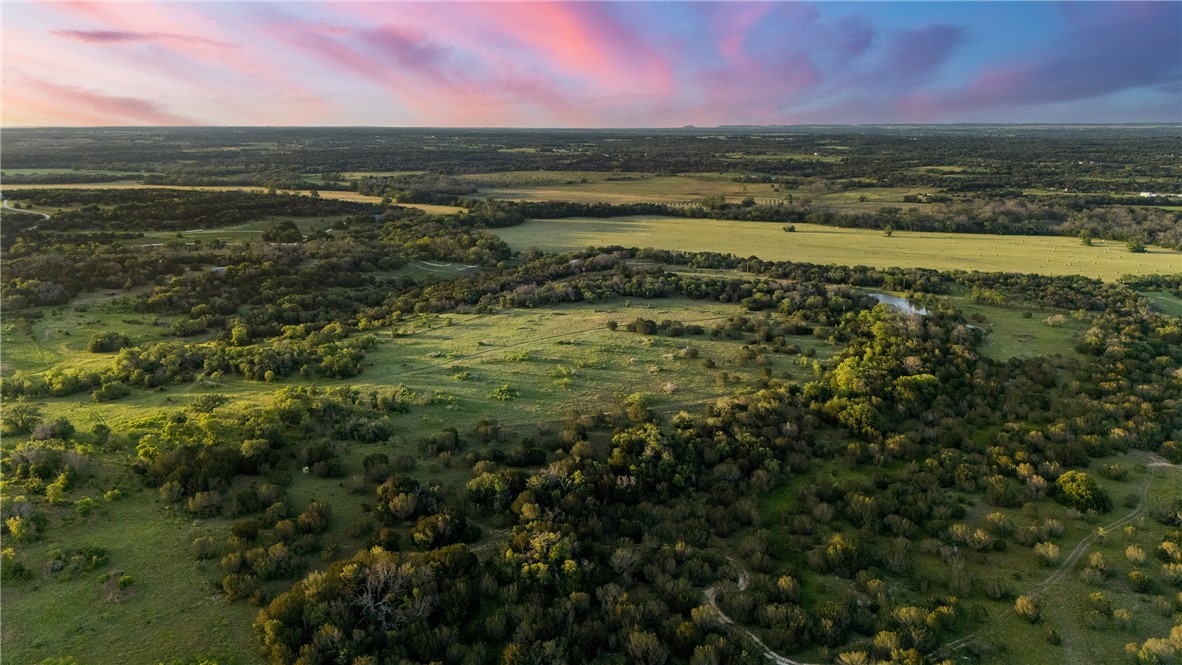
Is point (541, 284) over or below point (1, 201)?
below

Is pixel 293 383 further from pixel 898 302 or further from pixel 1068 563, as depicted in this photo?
pixel 898 302

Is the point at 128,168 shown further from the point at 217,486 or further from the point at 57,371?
the point at 217,486

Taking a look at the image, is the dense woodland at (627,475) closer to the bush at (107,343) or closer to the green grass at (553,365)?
the bush at (107,343)

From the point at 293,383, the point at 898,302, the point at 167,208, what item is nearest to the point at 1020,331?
the point at 898,302

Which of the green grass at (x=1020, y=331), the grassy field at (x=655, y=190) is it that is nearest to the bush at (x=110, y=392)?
the green grass at (x=1020, y=331)

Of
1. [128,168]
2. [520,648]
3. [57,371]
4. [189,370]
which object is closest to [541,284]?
[189,370]

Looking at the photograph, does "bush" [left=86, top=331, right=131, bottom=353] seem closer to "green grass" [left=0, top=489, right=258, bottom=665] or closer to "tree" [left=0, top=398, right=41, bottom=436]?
"tree" [left=0, top=398, right=41, bottom=436]
